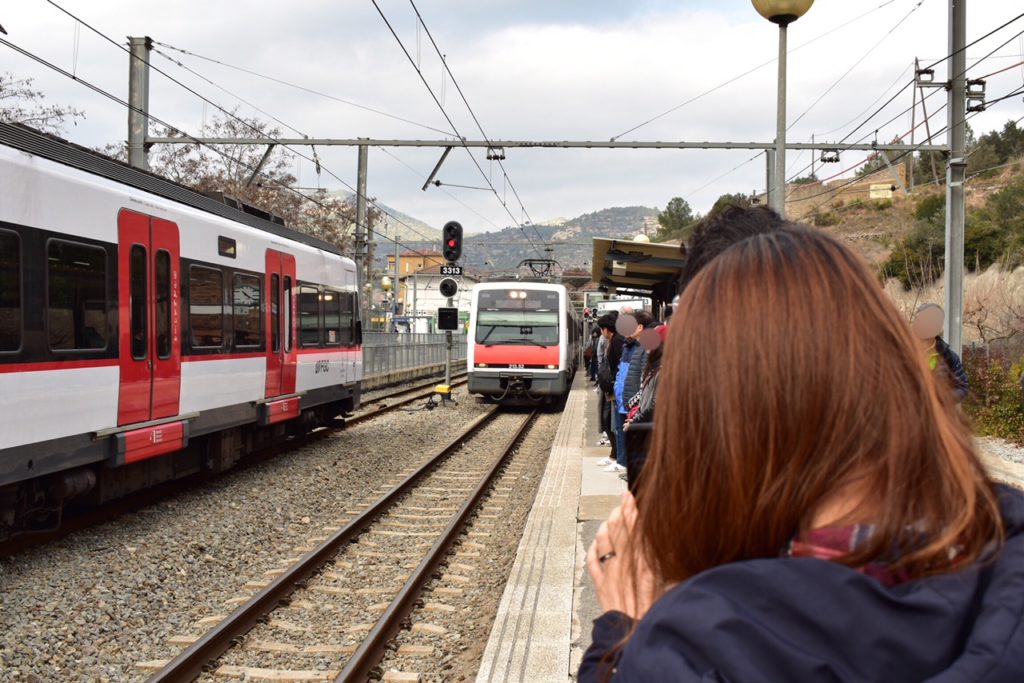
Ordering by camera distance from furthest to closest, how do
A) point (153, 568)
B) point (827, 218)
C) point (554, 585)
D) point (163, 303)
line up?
1. point (827, 218)
2. point (163, 303)
3. point (153, 568)
4. point (554, 585)

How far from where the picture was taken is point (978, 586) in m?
1.04

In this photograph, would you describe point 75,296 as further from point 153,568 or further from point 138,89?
point 138,89

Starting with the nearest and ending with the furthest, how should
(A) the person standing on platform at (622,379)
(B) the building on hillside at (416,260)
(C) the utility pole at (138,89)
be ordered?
1. (A) the person standing on platform at (622,379)
2. (C) the utility pole at (138,89)
3. (B) the building on hillside at (416,260)

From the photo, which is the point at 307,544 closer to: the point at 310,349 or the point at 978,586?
the point at 310,349

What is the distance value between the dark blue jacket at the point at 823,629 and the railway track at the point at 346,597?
4.13m

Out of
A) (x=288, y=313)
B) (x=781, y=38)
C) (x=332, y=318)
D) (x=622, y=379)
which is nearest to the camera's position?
(x=622, y=379)

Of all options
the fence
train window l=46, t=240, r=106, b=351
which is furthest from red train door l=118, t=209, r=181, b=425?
the fence

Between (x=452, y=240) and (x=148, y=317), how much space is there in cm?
1218

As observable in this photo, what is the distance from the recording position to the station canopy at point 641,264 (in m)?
11.2

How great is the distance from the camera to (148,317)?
8.51 metres

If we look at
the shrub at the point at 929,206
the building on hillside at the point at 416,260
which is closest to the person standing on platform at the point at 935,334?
the building on hillside at the point at 416,260

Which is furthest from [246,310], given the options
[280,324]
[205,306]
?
[205,306]

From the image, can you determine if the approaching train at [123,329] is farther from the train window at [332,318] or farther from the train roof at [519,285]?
the train roof at [519,285]

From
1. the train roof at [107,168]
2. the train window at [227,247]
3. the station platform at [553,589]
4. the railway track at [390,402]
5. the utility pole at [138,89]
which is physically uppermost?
the utility pole at [138,89]
